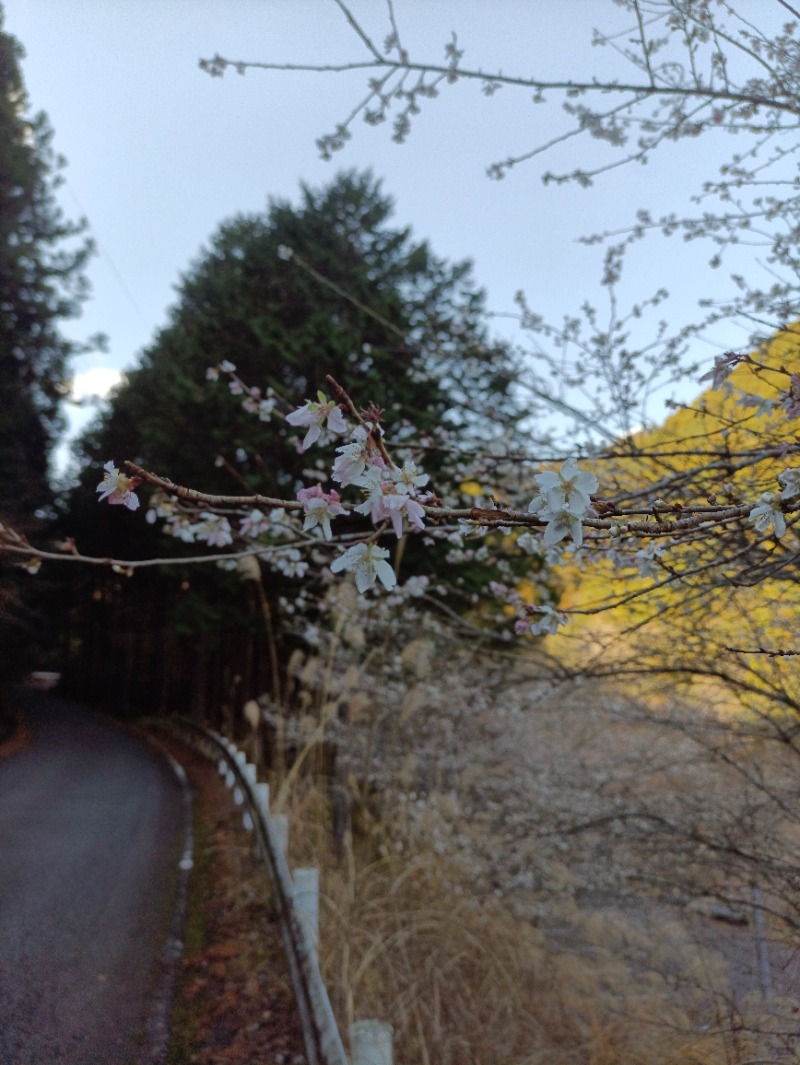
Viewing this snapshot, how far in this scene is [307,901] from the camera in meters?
→ 2.86

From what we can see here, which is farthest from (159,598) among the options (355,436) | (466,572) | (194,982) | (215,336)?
(355,436)

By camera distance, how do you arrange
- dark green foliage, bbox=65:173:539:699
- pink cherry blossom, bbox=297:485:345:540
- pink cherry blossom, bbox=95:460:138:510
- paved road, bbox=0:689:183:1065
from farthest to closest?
dark green foliage, bbox=65:173:539:699 < paved road, bbox=0:689:183:1065 < pink cherry blossom, bbox=95:460:138:510 < pink cherry blossom, bbox=297:485:345:540

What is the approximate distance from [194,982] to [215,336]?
294 inches

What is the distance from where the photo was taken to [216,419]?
28.2ft

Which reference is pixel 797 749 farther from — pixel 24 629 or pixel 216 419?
pixel 216 419

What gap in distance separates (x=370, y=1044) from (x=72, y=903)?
0.95 m

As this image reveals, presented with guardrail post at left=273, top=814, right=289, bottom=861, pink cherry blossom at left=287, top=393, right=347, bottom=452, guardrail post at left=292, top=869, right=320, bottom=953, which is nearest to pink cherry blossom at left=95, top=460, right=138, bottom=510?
pink cherry blossom at left=287, top=393, right=347, bottom=452

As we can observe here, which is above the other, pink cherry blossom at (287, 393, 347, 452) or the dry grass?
pink cherry blossom at (287, 393, 347, 452)

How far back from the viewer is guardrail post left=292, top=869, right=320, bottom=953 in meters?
2.79

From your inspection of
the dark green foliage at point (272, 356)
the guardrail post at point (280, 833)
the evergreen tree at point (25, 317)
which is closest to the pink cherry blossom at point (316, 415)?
the evergreen tree at point (25, 317)

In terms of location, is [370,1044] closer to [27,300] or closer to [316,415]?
[316,415]

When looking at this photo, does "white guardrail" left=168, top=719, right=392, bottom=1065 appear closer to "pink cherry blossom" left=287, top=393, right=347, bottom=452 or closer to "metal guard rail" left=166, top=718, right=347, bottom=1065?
"metal guard rail" left=166, top=718, right=347, bottom=1065

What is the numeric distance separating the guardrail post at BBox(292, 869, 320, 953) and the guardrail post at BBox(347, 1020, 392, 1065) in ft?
2.95

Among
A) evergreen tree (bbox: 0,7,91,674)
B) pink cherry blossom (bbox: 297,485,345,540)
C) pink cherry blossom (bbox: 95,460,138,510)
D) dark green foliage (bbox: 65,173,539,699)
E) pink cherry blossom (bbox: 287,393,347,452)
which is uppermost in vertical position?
dark green foliage (bbox: 65,173,539,699)
